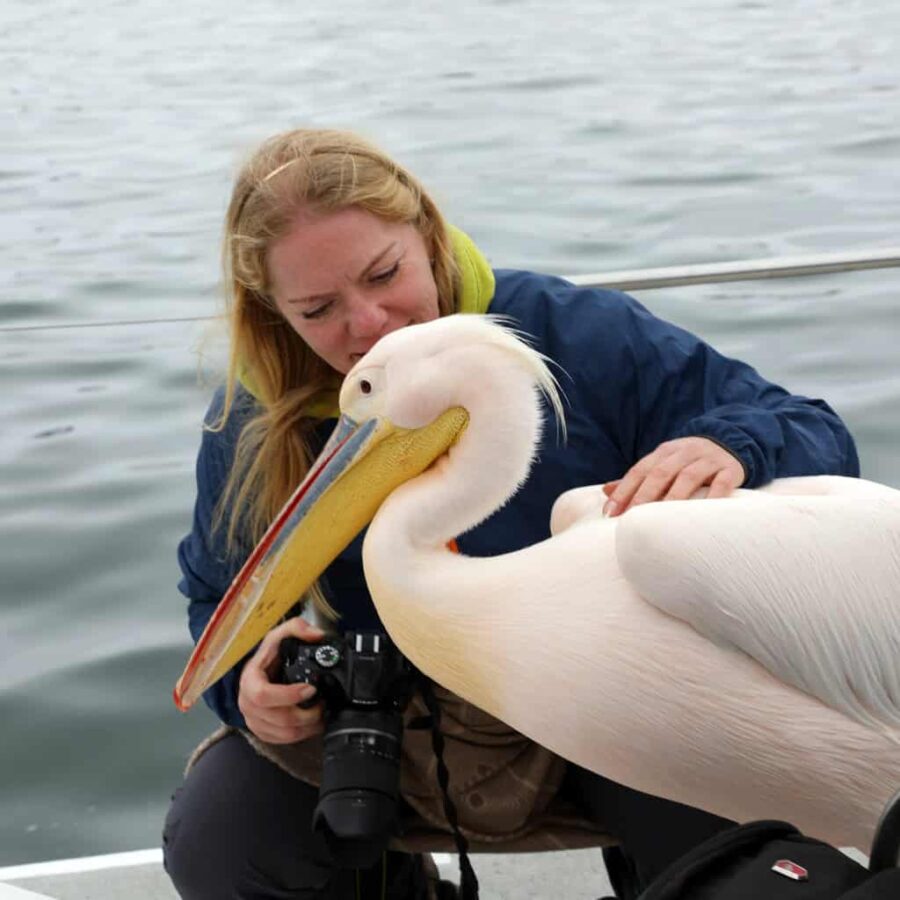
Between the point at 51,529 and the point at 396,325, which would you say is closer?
the point at 396,325

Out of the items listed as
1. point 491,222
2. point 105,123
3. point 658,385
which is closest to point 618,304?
point 658,385

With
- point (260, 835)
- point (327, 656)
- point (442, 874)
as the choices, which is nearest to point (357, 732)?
point (327, 656)

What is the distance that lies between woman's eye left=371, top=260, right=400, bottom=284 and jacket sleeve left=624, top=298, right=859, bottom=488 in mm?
277

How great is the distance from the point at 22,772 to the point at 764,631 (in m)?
1.75

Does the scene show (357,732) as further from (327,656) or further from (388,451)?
(388,451)

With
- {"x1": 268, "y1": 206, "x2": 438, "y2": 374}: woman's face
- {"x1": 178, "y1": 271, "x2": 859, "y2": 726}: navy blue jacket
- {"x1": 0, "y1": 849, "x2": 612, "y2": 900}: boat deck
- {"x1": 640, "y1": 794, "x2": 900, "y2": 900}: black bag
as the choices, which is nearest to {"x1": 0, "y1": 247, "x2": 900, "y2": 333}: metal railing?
{"x1": 178, "y1": 271, "x2": 859, "y2": 726}: navy blue jacket

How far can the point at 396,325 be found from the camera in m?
1.82

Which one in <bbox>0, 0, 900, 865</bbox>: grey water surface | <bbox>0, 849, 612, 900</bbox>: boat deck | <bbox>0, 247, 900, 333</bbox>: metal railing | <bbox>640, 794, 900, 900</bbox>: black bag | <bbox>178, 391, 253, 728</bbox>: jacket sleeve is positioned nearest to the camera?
<bbox>640, 794, 900, 900</bbox>: black bag

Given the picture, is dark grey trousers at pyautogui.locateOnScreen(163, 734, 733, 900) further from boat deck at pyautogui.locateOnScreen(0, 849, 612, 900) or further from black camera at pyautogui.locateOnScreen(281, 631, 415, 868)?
boat deck at pyautogui.locateOnScreen(0, 849, 612, 900)

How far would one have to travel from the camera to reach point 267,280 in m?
1.86

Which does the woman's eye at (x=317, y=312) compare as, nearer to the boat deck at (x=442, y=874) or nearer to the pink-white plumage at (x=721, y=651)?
the pink-white plumage at (x=721, y=651)

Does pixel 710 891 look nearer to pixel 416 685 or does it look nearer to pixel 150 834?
pixel 416 685

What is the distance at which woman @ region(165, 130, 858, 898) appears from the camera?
1.76 m

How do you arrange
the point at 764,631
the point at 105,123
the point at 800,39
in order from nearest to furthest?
1. the point at 764,631
2. the point at 105,123
3. the point at 800,39
